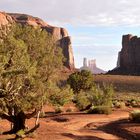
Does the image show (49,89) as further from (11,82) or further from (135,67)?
(135,67)

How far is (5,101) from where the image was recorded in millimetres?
21172

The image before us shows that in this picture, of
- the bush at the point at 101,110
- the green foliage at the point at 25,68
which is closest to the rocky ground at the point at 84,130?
the green foliage at the point at 25,68

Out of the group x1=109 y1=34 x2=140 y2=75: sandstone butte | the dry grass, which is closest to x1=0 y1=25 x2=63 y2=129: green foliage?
the dry grass

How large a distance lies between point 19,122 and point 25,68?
186 inches

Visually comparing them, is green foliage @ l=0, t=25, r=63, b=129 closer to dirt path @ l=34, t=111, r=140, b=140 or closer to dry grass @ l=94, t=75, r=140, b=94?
dirt path @ l=34, t=111, r=140, b=140

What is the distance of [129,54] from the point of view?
175000mm

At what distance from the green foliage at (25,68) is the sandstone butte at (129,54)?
14342cm

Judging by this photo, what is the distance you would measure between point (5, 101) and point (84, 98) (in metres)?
27.8

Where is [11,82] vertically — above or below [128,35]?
A: below

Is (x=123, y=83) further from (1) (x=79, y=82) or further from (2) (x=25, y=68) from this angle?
(2) (x=25, y=68)

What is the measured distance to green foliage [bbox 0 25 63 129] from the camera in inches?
806

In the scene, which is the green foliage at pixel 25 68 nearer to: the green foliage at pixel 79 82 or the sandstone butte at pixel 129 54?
the green foliage at pixel 79 82

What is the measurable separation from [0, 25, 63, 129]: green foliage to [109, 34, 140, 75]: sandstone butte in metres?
143

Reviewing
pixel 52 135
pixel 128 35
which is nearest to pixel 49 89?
pixel 52 135
